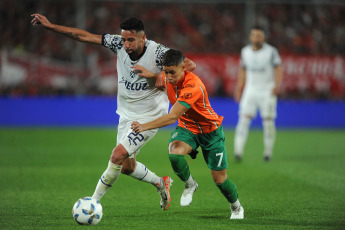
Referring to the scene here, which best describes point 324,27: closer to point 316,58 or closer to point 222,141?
point 316,58

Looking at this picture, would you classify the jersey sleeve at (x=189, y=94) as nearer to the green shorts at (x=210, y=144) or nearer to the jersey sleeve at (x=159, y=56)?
the green shorts at (x=210, y=144)

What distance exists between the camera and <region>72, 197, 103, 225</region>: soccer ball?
548cm

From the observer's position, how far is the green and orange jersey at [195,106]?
5855mm

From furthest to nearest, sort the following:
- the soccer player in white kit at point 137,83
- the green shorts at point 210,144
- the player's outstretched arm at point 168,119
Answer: the soccer player in white kit at point 137,83
the green shorts at point 210,144
the player's outstretched arm at point 168,119

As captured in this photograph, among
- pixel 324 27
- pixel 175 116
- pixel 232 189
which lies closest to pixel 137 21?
pixel 175 116

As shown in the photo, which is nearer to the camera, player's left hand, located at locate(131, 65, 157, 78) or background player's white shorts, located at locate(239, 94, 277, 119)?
player's left hand, located at locate(131, 65, 157, 78)

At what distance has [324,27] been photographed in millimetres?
20547

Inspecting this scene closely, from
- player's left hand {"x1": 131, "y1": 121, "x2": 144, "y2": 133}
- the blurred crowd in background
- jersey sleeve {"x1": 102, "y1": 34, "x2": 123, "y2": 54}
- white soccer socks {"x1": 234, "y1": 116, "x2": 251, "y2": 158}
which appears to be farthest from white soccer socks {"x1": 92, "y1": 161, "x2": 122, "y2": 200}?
the blurred crowd in background

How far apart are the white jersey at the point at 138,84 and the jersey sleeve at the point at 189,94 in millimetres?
704

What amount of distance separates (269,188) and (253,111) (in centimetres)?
352

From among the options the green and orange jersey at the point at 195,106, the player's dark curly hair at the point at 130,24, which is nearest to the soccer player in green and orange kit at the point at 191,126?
the green and orange jersey at the point at 195,106

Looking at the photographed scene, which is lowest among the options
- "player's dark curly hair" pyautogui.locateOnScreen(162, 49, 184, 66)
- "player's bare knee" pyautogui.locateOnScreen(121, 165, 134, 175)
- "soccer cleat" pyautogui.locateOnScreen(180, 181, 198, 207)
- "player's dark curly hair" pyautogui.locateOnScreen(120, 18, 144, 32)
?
"soccer cleat" pyautogui.locateOnScreen(180, 181, 198, 207)

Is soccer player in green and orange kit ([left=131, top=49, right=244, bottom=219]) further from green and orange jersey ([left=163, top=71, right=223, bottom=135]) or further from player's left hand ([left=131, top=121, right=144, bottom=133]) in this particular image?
player's left hand ([left=131, top=121, right=144, bottom=133])

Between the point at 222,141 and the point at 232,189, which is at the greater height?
the point at 222,141
